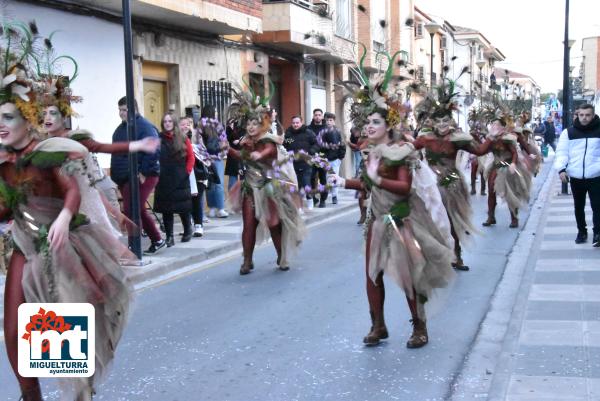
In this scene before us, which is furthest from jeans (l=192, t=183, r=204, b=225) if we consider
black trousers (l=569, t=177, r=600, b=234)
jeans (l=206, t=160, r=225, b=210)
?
black trousers (l=569, t=177, r=600, b=234)

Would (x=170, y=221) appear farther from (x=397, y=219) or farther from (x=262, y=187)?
(x=397, y=219)

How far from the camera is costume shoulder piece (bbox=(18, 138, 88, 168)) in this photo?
13.4 feet

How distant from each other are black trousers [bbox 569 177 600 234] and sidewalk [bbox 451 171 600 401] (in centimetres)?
36

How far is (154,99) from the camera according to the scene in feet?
49.8

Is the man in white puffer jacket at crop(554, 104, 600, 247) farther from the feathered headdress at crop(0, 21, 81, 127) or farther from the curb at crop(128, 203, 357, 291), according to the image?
the feathered headdress at crop(0, 21, 81, 127)

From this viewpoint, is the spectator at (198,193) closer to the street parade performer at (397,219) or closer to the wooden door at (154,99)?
the wooden door at (154,99)

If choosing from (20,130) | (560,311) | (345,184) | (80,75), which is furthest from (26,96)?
(80,75)

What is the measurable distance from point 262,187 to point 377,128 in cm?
327

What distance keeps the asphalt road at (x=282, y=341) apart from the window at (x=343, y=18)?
16.1 meters

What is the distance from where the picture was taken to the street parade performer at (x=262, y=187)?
853cm

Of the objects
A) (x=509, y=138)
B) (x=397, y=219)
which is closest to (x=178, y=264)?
(x=397, y=219)

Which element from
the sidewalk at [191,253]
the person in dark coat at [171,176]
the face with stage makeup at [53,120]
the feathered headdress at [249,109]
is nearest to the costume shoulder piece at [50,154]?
the face with stage makeup at [53,120]

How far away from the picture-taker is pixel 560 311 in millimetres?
6480

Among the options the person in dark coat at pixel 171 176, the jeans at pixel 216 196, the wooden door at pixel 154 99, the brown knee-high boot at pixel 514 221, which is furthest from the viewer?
the wooden door at pixel 154 99
